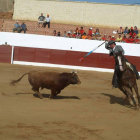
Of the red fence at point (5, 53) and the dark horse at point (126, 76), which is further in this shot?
the red fence at point (5, 53)

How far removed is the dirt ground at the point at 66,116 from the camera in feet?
17.7

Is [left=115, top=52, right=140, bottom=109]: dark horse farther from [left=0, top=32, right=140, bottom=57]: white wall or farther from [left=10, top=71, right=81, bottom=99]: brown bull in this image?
[left=0, top=32, right=140, bottom=57]: white wall

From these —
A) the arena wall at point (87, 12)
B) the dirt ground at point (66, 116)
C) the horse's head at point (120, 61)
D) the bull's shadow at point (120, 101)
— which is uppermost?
the arena wall at point (87, 12)

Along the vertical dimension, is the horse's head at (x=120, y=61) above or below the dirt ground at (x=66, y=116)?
above

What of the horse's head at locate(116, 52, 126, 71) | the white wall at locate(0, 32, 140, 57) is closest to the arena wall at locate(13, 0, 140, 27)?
the white wall at locate(0, 32, 140, 57)

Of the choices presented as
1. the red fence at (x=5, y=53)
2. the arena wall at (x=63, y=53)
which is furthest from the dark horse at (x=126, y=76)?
the red fence at (x=5, y=53)

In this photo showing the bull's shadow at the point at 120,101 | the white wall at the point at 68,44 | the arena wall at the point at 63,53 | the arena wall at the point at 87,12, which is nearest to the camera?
the bull's shadow at the point at 120,101

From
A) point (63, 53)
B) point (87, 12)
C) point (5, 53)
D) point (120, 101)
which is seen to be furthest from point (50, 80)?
point (87, 12)

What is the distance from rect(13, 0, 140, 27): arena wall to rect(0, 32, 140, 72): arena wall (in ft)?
27.2

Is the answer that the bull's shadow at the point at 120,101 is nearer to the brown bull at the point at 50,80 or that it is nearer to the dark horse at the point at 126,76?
the dark horse at the point at 126,76

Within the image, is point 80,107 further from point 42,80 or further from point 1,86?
point 1,86

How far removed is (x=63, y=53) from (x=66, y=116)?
1150 centimetres

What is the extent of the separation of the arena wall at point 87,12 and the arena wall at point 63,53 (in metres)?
8.28

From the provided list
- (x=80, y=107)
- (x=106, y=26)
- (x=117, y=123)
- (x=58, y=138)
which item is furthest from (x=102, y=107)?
(x=106, y=26)
